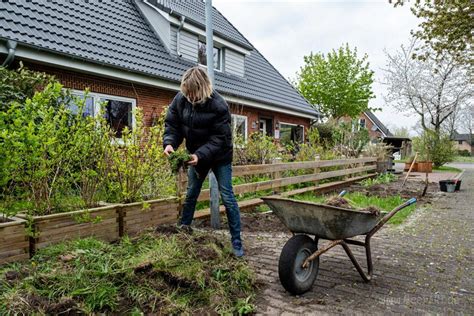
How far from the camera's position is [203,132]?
3686 millimetres

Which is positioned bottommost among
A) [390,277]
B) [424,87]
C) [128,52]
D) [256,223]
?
[390,277]

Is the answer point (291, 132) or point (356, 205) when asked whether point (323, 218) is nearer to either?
point (356, 205)

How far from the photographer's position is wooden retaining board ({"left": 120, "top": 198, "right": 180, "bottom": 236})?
3928mm

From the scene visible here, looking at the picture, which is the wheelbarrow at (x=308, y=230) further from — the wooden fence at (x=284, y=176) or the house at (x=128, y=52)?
the house at (x=128, y=52)

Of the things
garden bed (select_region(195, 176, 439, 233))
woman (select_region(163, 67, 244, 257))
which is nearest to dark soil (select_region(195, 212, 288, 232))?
garden bed (select_region(195, 176, 439, 233))

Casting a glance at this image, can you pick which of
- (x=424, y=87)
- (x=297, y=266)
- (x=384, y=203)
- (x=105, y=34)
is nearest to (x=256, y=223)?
(x=297, y=266)

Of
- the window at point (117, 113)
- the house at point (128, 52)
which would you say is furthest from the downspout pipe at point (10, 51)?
the window at point (117, 113)

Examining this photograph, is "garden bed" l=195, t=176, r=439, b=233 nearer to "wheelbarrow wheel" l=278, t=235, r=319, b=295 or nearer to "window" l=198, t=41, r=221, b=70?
"wheelbarrow wheel" l=278, t=235, r=319, b=295

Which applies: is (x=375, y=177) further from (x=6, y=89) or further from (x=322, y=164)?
(x=6, y=89)

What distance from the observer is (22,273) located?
2697 mm

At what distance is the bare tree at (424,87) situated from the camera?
2578cm

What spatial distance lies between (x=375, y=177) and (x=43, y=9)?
37.3 ft

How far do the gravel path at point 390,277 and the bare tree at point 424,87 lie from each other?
74.2 feet

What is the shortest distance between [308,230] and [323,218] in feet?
0.86
